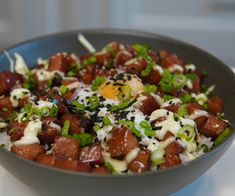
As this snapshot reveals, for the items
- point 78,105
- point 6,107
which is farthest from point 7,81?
point 78,105

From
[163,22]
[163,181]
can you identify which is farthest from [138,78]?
[163,22]

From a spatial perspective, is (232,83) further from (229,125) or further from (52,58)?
(52,58)

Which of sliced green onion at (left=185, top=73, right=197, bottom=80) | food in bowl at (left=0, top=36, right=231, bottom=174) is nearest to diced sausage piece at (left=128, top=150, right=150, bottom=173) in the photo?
food in bowl at (left=0, top=36, right=231, bottom=174)

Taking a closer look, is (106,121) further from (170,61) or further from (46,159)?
(170,61)

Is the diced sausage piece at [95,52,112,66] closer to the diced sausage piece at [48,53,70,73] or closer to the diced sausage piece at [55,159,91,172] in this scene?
the diced sausage piece at [48,53,70,73]

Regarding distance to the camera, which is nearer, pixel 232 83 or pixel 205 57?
pixel 232 83

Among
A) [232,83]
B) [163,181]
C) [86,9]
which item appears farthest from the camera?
[86,9]

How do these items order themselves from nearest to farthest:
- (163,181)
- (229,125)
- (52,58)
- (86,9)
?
(163,181) → (229,125) → (52,58) → (86,9)

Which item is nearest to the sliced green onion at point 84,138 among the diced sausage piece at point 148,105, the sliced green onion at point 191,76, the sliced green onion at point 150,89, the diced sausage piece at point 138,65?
the diced sausage piece at point 148,105
